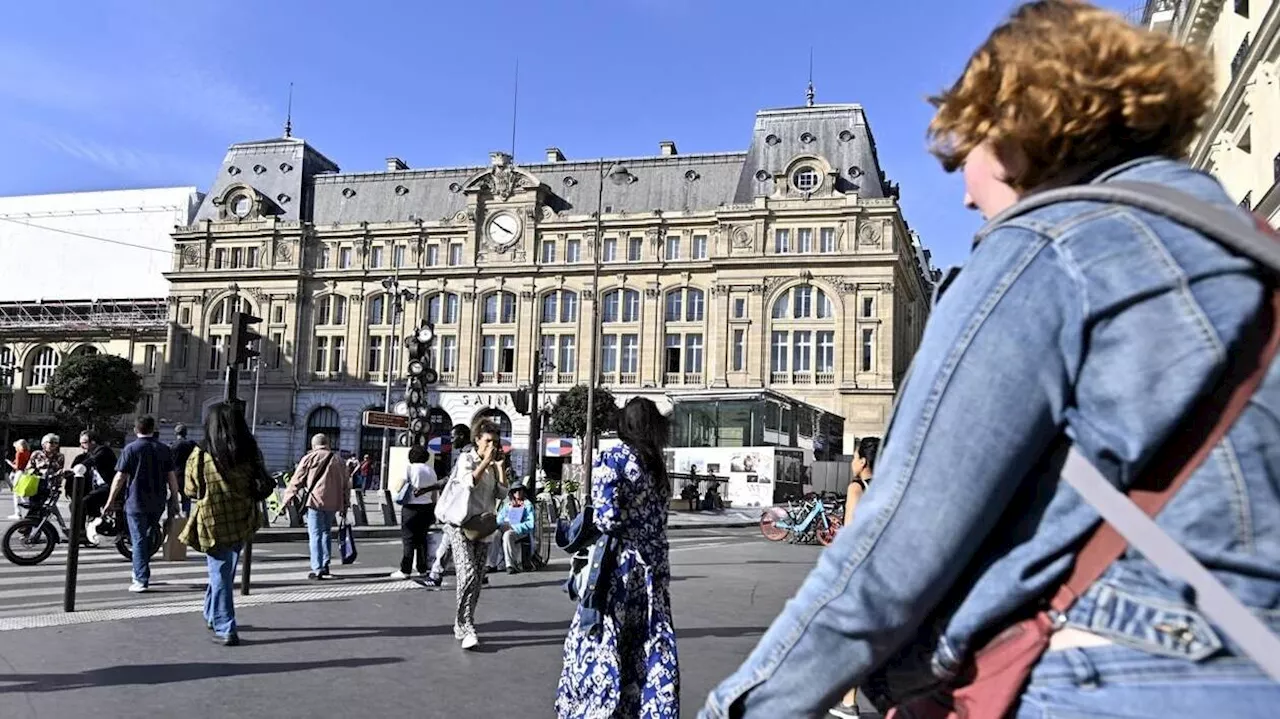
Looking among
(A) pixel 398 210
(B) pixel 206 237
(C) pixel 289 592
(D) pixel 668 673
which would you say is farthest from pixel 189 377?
(D) pixel 668 673

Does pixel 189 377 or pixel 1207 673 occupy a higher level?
pixel 189 377

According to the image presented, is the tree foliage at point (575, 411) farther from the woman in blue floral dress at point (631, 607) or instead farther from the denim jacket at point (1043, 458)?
the denim jacket at point (1043, 458)

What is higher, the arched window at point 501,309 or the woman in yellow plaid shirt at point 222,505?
the arched window at point 501,309

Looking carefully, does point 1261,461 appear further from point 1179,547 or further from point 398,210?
point 398,210

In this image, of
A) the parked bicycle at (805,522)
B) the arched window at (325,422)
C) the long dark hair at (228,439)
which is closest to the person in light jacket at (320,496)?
the long dark hair at (228,439)

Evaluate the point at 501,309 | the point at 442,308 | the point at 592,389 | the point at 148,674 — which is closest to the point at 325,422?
the point at 442,308

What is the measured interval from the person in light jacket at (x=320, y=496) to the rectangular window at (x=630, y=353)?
4641 centimetres

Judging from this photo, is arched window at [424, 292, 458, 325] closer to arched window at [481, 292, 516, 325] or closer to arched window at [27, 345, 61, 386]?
arched window at [481, 292, 516, 325]

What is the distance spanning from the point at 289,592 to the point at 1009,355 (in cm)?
1030

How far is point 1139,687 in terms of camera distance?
45.0 inches

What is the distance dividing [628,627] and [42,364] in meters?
84.0

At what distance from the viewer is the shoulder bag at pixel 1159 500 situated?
1.09 meters

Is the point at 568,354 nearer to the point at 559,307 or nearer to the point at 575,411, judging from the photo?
the point at 559,307

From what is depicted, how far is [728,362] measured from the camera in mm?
55688
